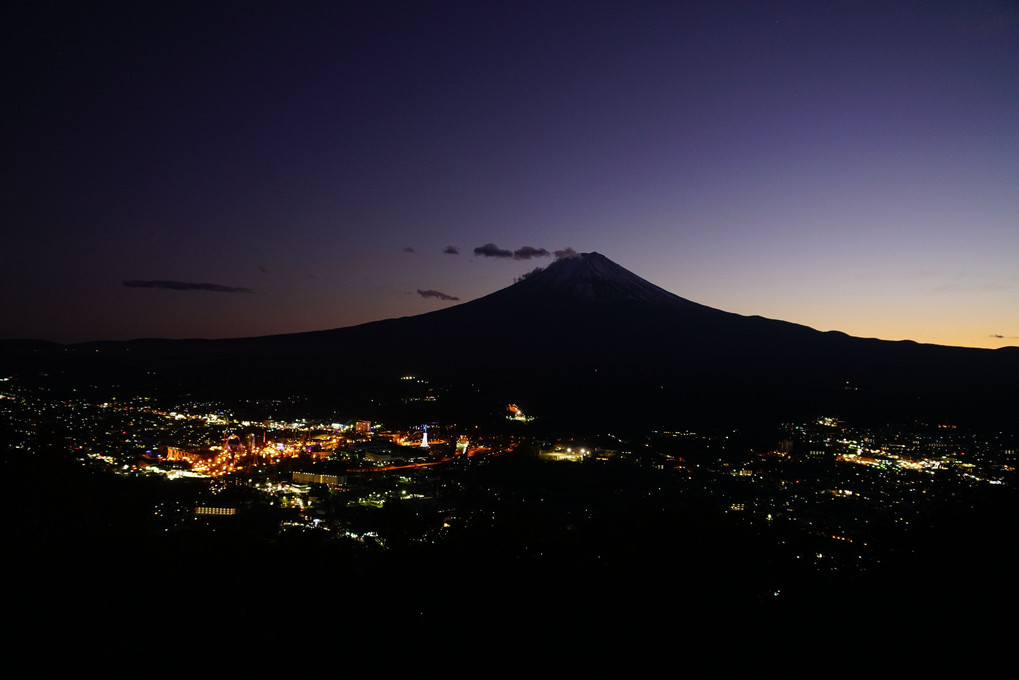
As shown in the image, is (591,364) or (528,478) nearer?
(528,478)

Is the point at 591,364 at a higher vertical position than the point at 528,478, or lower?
higher

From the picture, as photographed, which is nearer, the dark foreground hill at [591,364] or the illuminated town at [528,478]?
the illuminated town at [528,478]

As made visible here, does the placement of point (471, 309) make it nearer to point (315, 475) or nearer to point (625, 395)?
point (625, 395)

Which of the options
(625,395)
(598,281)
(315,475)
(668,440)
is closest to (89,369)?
(315,475)

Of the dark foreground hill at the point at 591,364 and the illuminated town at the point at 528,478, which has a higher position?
the dark foreground hill at the point at 591,364

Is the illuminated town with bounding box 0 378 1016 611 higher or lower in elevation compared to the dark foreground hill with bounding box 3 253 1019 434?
lower

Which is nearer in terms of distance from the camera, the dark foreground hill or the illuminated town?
the illuminated town

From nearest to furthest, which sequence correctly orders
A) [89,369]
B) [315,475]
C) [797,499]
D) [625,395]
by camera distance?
[797,499] < [315,475] < [625,395] < [89,369]

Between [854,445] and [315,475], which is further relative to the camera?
[854,445]
